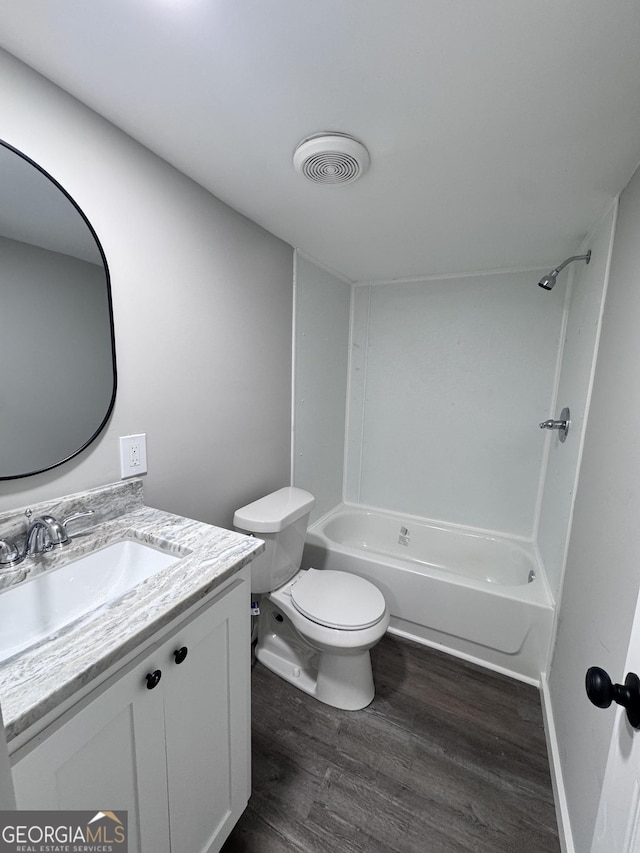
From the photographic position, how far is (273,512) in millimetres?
1603

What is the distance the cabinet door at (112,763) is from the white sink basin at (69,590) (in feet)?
0.76

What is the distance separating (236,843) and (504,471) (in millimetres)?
2194

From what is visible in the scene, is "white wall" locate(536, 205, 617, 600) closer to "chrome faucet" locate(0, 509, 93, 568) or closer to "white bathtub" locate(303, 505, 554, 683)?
"white bathtub" locate(303, 505, 554, 683)

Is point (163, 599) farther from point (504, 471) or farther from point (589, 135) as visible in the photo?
point (504, 471)

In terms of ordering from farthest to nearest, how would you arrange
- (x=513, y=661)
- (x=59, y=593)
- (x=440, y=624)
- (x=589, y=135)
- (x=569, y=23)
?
(x=440, y=624), (x=513, y=661), (x=589, y=135), (x=59, y=593), (x=569, y=23)

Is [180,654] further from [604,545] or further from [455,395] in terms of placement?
[455,395]

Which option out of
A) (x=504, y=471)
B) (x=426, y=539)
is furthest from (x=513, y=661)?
(x=504, y=471)

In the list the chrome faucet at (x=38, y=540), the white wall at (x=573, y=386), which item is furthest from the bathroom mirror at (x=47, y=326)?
the white wall at (x=573, y=386)

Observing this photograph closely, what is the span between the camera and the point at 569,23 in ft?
2.40

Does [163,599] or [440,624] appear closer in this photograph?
[163,599]

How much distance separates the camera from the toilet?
1.49 meters

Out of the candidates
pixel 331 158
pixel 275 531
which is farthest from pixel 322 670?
pixel 331 158

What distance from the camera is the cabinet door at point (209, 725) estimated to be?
806mm

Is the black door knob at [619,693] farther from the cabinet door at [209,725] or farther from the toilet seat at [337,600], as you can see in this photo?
the toilet seat at [337,600]
